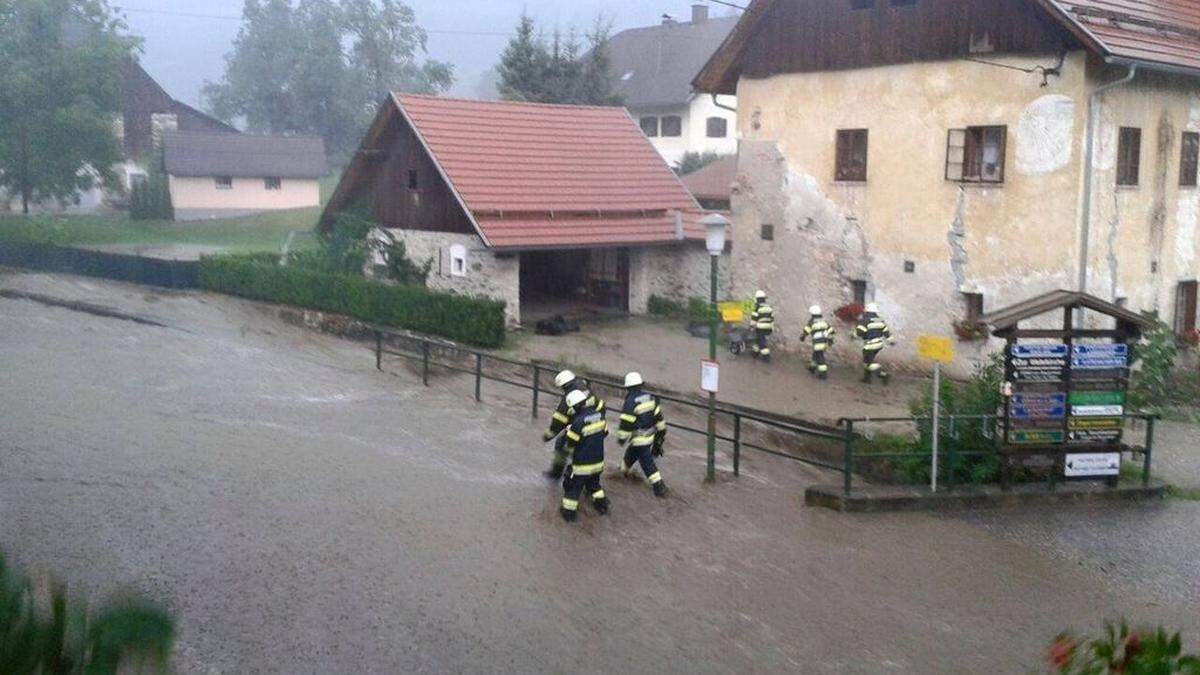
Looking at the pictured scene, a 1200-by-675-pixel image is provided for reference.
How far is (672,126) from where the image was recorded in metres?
59.1

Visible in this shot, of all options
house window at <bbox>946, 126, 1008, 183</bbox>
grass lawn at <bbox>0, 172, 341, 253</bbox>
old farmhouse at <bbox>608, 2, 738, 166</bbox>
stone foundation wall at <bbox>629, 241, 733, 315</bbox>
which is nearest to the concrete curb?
house window at <bbox>946, 126, 1008, 183</bbox>

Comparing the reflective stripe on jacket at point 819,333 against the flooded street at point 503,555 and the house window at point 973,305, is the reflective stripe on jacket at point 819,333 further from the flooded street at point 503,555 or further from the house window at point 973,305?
the flooded street at point 503,555

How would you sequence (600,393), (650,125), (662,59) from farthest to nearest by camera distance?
(662,59) < (650,125) < (600,393)

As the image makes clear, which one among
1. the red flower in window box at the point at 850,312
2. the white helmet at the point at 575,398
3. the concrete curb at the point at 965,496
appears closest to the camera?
the white helmet at the point at 575,398

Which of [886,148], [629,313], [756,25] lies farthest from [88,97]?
[886,148]

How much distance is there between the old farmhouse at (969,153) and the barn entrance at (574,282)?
620 centimetres

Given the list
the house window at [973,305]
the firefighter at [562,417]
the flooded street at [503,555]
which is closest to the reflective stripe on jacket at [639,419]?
the firefighter at [562,417]

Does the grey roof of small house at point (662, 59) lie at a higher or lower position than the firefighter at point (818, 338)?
higher

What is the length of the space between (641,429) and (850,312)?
11.4m

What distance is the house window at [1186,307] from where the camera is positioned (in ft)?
74.7

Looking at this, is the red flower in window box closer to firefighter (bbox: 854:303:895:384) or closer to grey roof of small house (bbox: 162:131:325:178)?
firefighter (bbox: 854:303:895:384)

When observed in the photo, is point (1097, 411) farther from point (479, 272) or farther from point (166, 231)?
point (166, 231)

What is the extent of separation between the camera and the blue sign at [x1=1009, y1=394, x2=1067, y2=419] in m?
14.4

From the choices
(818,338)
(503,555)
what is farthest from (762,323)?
(503,555)
